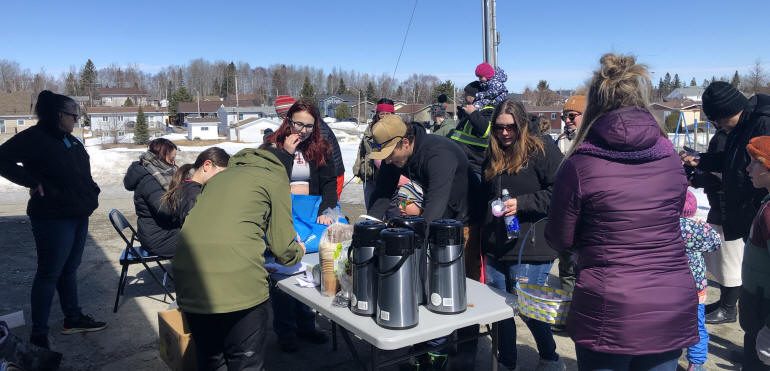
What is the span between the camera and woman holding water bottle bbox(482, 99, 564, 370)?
9.43ft

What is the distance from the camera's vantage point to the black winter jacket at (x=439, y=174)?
9.57ft

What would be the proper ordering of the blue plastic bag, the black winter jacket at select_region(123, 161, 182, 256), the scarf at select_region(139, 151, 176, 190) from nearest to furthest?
the blue plastic bag < the black winter jacket at select_region(123, 161, 182, 256) < the scarf at select_region(139, 151, 176, 190)

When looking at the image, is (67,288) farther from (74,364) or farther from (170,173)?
(170,173)

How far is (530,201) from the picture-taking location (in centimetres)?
286

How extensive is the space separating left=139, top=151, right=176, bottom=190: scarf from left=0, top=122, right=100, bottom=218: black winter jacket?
75 cm

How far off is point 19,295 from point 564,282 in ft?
16.9

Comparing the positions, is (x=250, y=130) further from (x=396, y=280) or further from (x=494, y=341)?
(x=396, y=280)

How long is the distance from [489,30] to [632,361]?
7264mm

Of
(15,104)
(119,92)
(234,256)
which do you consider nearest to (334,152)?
(234,256)

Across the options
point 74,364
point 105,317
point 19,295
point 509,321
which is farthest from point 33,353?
point 509,321

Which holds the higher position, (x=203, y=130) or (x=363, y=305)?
(x=363, y=305)

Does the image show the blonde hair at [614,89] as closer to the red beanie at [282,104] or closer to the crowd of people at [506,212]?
the crowd of people at [506,212]

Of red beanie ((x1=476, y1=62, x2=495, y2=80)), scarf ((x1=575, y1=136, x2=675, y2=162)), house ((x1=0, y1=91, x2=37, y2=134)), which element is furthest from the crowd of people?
house ((x1=0, y1=91, x2=37, y2=134))

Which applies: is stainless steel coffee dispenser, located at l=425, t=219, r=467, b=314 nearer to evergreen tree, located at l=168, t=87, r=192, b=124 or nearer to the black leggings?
the black leggings
